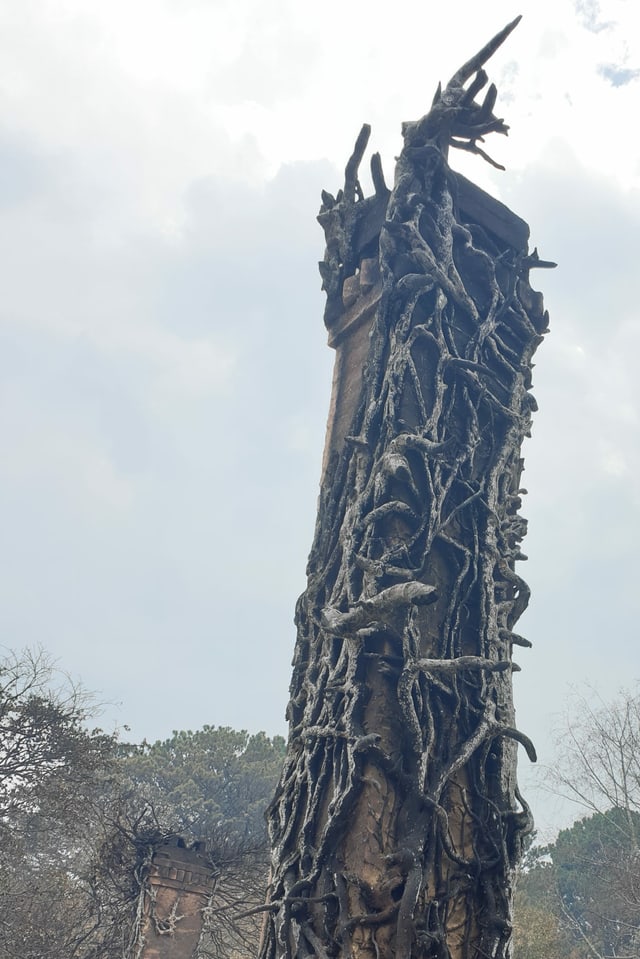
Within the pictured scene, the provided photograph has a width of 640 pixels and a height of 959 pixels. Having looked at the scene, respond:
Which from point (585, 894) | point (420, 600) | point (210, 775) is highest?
point (210, 775)

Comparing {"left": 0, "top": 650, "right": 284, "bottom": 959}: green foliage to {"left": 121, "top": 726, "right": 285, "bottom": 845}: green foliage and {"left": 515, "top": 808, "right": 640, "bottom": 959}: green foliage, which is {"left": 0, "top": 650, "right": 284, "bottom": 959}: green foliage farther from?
{"left": 121, "top": 726, "right": 285, "bottom": 845}: green foliage

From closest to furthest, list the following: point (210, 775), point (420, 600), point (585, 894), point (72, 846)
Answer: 1. point (420, 600)
2. point (72, 846)
3. point (585, 894)
4. point (210, 775)

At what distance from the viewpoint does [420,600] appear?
2.76 metres

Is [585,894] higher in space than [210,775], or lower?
lower

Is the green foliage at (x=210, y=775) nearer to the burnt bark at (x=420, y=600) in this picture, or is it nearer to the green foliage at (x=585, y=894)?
the green foliage at (x=585, y=894)

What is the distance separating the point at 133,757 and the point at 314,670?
23306mm

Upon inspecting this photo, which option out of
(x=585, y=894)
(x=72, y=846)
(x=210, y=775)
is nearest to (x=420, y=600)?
(x=72, y=846)

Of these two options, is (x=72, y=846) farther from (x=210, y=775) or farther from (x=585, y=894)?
(x=585, y=894)

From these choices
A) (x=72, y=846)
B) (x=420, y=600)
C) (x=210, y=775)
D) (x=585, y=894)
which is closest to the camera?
(x=420, y=600)

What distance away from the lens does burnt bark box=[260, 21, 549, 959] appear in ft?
8.61

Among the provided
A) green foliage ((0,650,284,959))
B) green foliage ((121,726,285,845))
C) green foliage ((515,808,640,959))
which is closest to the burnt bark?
green foliage ((0,650,284,959))

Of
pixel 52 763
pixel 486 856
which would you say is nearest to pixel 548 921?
pixel 52 763

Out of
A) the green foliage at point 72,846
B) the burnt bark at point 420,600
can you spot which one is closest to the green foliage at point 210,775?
the green foliage at point 72,846

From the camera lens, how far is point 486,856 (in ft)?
9.18
